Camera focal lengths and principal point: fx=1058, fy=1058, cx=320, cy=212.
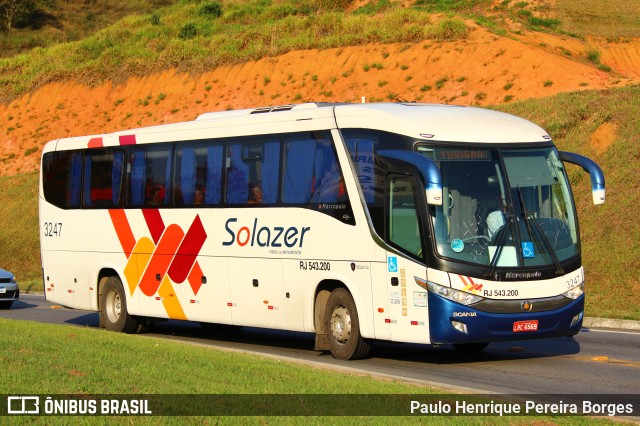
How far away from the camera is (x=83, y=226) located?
21266 millimetres

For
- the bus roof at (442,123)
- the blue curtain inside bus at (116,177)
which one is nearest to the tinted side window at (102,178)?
the blue curtain inside bus at (116,177)

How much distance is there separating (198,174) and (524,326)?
6973 mm

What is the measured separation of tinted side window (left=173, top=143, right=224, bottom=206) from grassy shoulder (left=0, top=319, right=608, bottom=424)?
3849 mm

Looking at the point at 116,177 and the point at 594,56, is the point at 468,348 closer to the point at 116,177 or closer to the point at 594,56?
the point at 116,177

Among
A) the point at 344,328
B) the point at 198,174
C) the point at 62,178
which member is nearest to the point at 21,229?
the point at 62,178

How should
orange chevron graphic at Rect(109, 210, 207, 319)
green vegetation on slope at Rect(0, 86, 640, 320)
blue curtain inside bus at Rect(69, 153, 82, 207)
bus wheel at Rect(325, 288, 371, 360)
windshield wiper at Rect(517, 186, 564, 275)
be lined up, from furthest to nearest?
1. green vegetation on slope at Rect(0, 86, 640, 320)
2. blue curtain inside bus at Rect(69, 153, 82, 207)
3. orange chevron graphic at Rect(109, 210, 207, 319)
4. bus wheel at Rect(325, 288, 371, 360)
5. windshield wiper at Rect(517, 186, 564, 275)

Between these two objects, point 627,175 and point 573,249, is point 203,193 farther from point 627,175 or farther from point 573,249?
point 627,175

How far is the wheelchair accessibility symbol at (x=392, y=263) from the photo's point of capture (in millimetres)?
14523

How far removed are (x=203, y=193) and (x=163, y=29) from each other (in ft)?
189

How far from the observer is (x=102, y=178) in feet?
69.0

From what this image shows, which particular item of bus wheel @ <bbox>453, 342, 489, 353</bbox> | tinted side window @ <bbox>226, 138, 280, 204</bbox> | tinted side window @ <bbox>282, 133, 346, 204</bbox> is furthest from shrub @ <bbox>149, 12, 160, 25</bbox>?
bus wheel @ <bbox>453, 342, 489, 353</bbox>

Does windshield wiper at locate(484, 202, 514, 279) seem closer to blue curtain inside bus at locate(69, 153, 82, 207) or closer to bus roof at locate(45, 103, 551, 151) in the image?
bus roof at locate(45, 103, 551, 151)

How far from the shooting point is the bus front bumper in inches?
546

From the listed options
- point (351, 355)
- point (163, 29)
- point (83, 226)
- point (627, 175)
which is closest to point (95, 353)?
point (351, 355)
